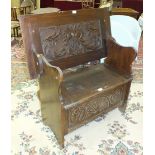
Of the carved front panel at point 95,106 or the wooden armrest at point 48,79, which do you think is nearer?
the wooden armrest at point 48,79

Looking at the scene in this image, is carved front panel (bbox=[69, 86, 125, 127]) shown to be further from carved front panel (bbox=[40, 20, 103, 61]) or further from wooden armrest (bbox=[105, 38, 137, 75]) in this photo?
carved front panel (bbox=[40, 20, 103, 61])

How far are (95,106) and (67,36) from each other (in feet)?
2.08

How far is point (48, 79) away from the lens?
5.37 ft

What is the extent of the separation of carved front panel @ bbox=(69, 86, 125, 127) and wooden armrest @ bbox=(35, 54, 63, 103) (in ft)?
0.64

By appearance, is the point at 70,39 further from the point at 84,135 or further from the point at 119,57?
the point at 84,135

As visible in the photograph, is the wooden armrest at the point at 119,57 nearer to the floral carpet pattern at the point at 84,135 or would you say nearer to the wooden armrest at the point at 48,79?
the floral carpet pattern at the point at 84,135

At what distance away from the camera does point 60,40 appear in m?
1.82

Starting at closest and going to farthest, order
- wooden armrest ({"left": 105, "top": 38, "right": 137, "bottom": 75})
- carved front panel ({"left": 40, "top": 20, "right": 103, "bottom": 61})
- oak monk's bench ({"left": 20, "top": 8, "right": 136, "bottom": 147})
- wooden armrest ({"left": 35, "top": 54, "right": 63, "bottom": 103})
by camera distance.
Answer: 1. wooden armrest ({"left": 35, "top": 54, "right": 63, "bottom": 103})
2. oak monk's bench ({"left": 20, "top": 8, "right": 136, "bottom": 147})
3. carved front panel ({"left": 40, "top": 20, "right": 103, "bottom": 61})
4. wooden armrest ({"left": 105, "top": 38, "right": 137, "bottom": 75})

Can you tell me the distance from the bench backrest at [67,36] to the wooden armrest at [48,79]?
0.11m

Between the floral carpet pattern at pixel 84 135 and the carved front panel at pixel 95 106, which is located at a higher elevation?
the carved front panel at pixel 95 106

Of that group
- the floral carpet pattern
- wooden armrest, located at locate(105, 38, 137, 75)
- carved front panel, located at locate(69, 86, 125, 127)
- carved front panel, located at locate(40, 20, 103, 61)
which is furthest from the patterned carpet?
carved front panel, located at locate(40, 20, 103, 61)

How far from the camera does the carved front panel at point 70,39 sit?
1747 millimetres

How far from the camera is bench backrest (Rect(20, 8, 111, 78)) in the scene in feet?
5.47

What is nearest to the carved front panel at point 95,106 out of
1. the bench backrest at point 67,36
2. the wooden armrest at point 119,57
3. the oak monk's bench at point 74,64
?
the oak monk's bench at point 74,64
